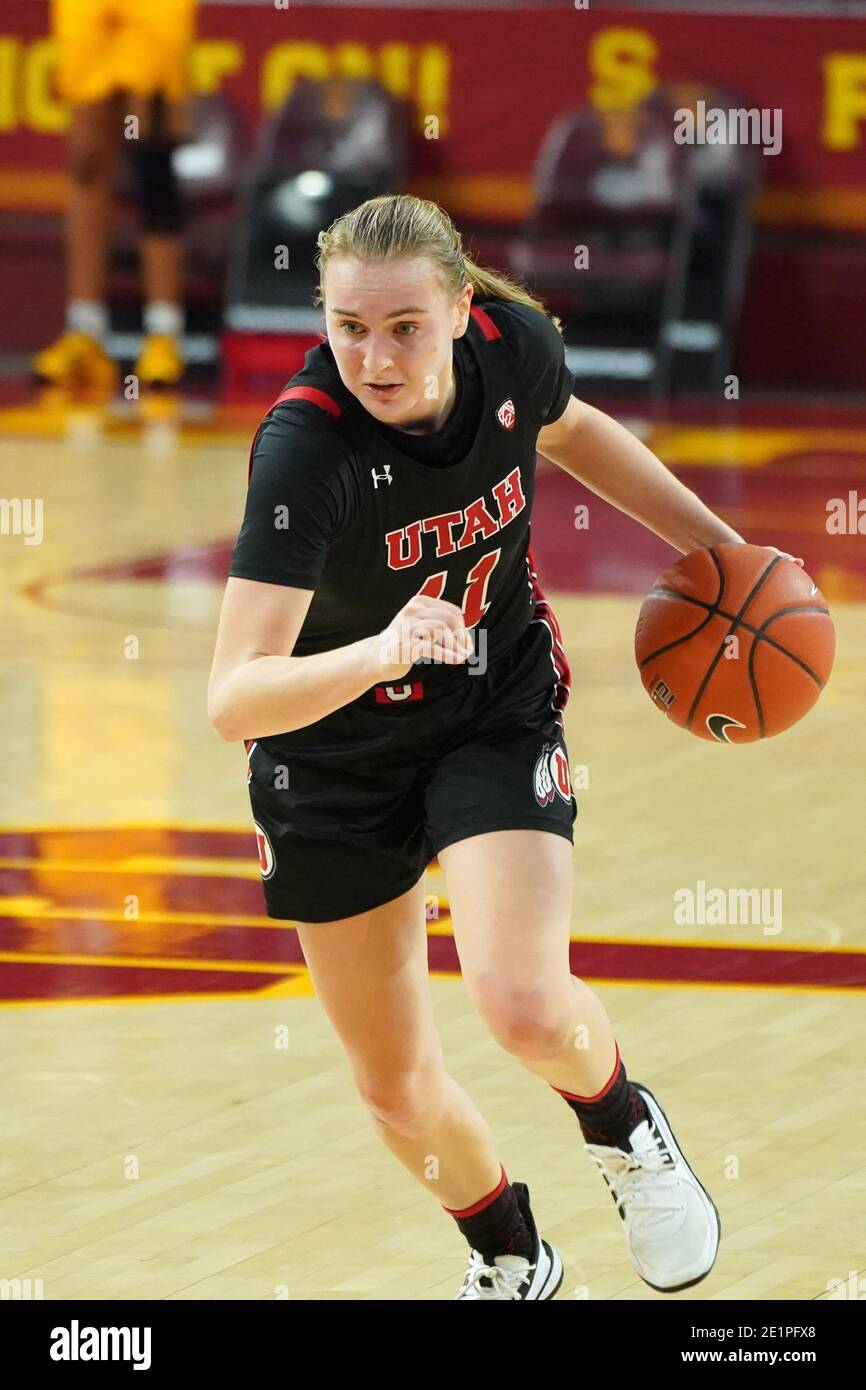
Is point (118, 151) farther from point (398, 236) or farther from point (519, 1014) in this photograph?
point (519, 1014)

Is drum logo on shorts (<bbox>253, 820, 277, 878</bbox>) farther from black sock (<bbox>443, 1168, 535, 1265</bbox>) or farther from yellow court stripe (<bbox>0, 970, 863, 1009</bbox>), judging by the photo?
yellow court stripe (<bbox>0, 970, 863, 1009</bbox>)

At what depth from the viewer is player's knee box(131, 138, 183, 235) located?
49.6ft

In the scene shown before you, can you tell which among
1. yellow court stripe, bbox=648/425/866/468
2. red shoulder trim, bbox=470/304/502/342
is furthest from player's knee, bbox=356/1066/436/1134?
yellow court stripe, bbox=648/425/866/468

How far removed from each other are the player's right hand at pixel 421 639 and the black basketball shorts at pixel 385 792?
0.56 metres

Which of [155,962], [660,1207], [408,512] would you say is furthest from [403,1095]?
[155,962]

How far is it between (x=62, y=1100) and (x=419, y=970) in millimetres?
1344

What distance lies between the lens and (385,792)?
417 centimetres

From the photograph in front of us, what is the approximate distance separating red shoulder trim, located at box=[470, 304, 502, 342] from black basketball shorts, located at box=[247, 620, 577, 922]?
0.57 m

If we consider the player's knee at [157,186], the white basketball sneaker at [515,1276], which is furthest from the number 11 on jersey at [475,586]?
the player's knee at [157,186]

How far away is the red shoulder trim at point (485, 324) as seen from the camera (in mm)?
4301

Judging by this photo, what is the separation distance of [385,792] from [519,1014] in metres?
0.44

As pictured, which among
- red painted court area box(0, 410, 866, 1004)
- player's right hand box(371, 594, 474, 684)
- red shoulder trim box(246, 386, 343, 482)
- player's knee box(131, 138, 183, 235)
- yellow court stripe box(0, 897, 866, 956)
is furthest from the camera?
player's knee box(131, 138, 183, 235)

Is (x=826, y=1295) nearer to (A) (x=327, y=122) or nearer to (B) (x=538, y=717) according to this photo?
(B) (x=538, y=717)

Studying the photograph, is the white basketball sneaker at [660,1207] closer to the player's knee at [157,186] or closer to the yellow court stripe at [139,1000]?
the yellow court stripe at [139,1000]
